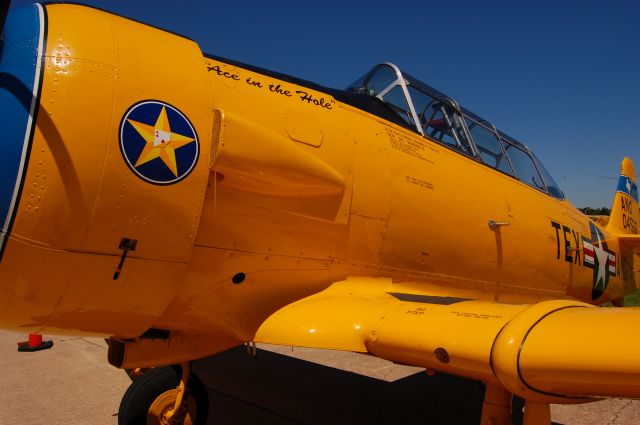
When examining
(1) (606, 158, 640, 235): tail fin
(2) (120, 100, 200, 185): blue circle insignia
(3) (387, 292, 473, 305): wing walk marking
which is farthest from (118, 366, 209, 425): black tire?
(1) (606, 158, 640, 235): tail fin

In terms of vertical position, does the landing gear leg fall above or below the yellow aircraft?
below

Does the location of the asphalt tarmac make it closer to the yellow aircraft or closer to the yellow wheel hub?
the yellow wheel hub

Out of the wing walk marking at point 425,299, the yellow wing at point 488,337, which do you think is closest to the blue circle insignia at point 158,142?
the yellow wing at point 488,337

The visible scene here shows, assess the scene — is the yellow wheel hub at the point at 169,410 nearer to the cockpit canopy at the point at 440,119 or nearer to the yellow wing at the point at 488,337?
the yellow wing at the point at 488,337

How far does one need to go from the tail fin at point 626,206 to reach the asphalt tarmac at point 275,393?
3928mm

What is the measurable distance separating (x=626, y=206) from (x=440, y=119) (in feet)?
20.6

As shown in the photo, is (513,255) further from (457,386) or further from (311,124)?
(311,124)

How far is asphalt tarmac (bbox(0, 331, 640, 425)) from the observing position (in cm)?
425

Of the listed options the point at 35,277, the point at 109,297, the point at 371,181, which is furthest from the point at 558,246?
the point at 35,277

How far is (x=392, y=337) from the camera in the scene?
2.54 meters

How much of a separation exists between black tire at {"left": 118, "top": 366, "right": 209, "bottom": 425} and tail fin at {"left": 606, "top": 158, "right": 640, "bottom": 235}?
23.5 ft

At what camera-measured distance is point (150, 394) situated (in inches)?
135

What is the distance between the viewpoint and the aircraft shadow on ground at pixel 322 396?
437 centimetres

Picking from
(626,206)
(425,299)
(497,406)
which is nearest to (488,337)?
(497,406)
